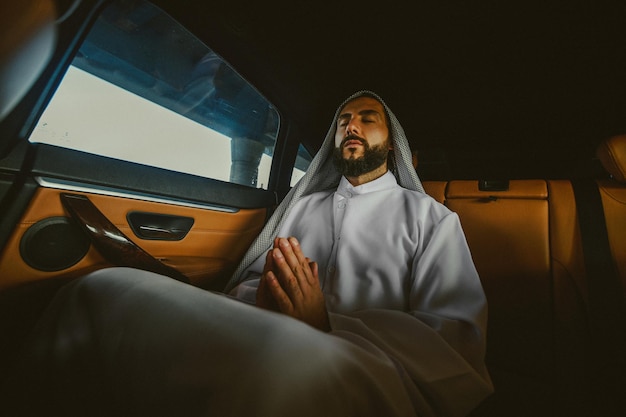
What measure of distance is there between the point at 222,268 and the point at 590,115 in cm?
275

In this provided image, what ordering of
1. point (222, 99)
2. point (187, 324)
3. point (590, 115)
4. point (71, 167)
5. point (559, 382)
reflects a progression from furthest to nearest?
point (590, 115)
point (222, 99)
point (559, 382)
point (71, 167)
point (187, 324)

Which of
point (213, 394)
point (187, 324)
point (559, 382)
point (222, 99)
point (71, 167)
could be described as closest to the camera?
point (213, 394)

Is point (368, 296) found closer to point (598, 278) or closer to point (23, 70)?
point (598, 278)

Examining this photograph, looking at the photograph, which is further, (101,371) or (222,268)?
(222,268)

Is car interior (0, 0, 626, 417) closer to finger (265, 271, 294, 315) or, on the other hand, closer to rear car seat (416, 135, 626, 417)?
rear car seat (416, 135, 626, 417)

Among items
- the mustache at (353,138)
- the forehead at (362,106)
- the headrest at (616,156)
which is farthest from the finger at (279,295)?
the headrest at (616,156)

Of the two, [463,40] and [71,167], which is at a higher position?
[463,40]

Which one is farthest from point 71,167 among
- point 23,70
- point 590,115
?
point 590,115

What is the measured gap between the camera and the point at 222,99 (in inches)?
62.4

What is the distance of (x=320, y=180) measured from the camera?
1640mm

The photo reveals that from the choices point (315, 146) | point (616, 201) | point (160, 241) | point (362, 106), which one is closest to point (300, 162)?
point (315, 146)

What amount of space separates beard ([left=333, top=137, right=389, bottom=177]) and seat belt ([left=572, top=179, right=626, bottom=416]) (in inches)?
34.4

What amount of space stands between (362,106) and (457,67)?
2.60 feet

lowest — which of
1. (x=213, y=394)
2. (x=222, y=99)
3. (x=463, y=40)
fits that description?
(x=213, y=394)
